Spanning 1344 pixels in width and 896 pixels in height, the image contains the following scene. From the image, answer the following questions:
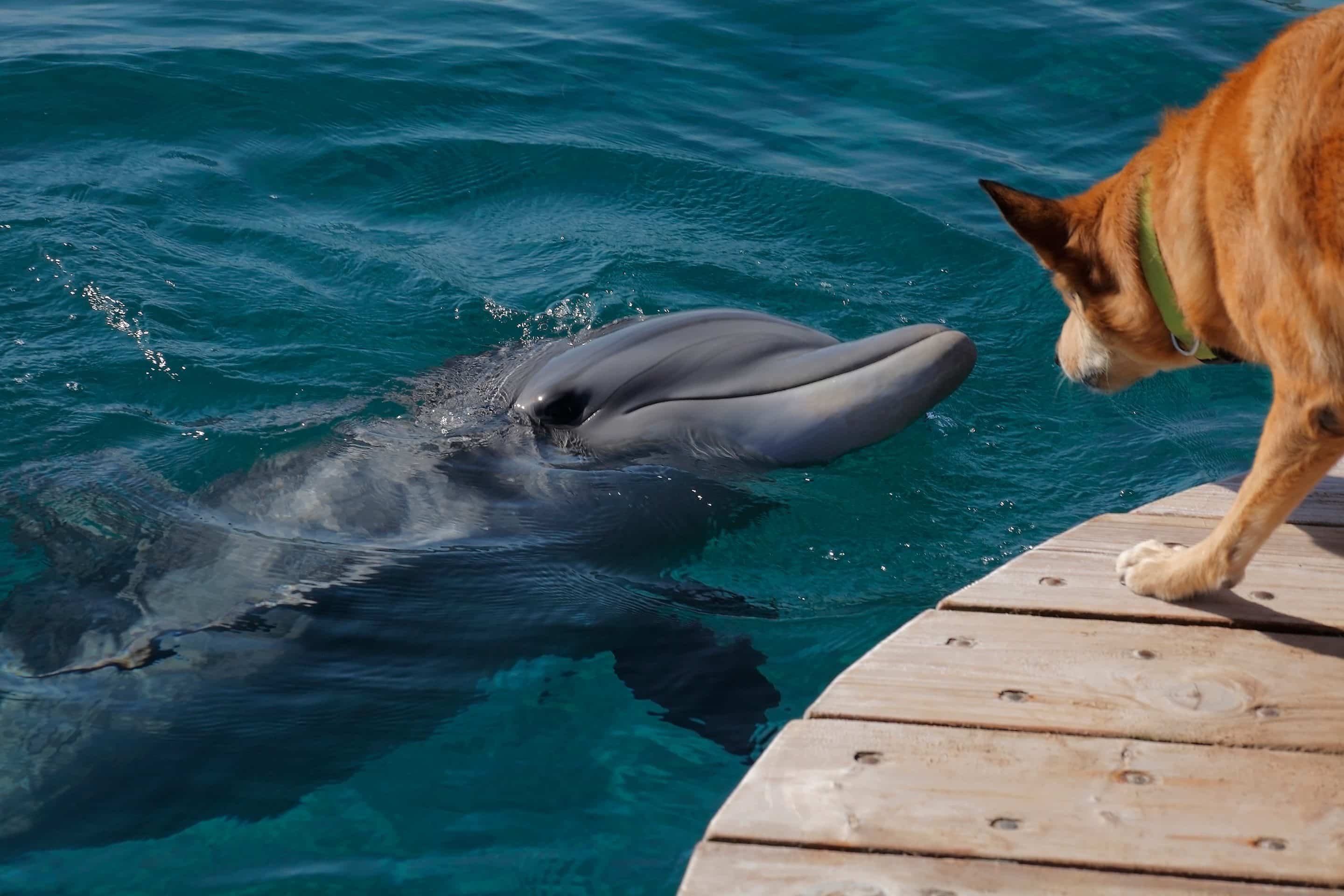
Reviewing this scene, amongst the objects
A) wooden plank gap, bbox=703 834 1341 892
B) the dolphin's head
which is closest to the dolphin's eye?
the dolphin's head

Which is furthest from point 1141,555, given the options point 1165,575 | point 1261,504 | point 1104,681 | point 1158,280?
point 1158,280

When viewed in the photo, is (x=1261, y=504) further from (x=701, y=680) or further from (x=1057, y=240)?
(x=701, y=680)

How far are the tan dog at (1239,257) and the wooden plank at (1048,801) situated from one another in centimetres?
89

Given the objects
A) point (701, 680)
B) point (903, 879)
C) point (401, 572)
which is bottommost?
point (701, 680)

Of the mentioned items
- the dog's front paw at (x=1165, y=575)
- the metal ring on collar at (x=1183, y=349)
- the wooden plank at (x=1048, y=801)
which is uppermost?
the metal ring on collar at (x=1183, y=349)

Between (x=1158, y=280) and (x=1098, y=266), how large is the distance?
260mm

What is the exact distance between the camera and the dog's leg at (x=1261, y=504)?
12.2ft

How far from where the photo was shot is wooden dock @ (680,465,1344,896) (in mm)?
2953

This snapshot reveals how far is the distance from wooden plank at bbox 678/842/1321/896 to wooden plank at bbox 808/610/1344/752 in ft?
1.87

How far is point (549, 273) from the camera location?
29.2ft

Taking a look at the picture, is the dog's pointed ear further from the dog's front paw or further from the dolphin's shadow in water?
the dolphin's shadow in water

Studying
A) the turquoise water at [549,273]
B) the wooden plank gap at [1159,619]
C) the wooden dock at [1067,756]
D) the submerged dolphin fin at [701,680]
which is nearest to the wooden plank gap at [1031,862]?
the wooden dock at [1067,756]

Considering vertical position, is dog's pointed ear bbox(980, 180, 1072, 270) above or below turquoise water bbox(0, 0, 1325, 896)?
above

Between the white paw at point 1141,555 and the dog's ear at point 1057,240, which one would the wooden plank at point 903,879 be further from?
the dog's ear at point 1057,240
